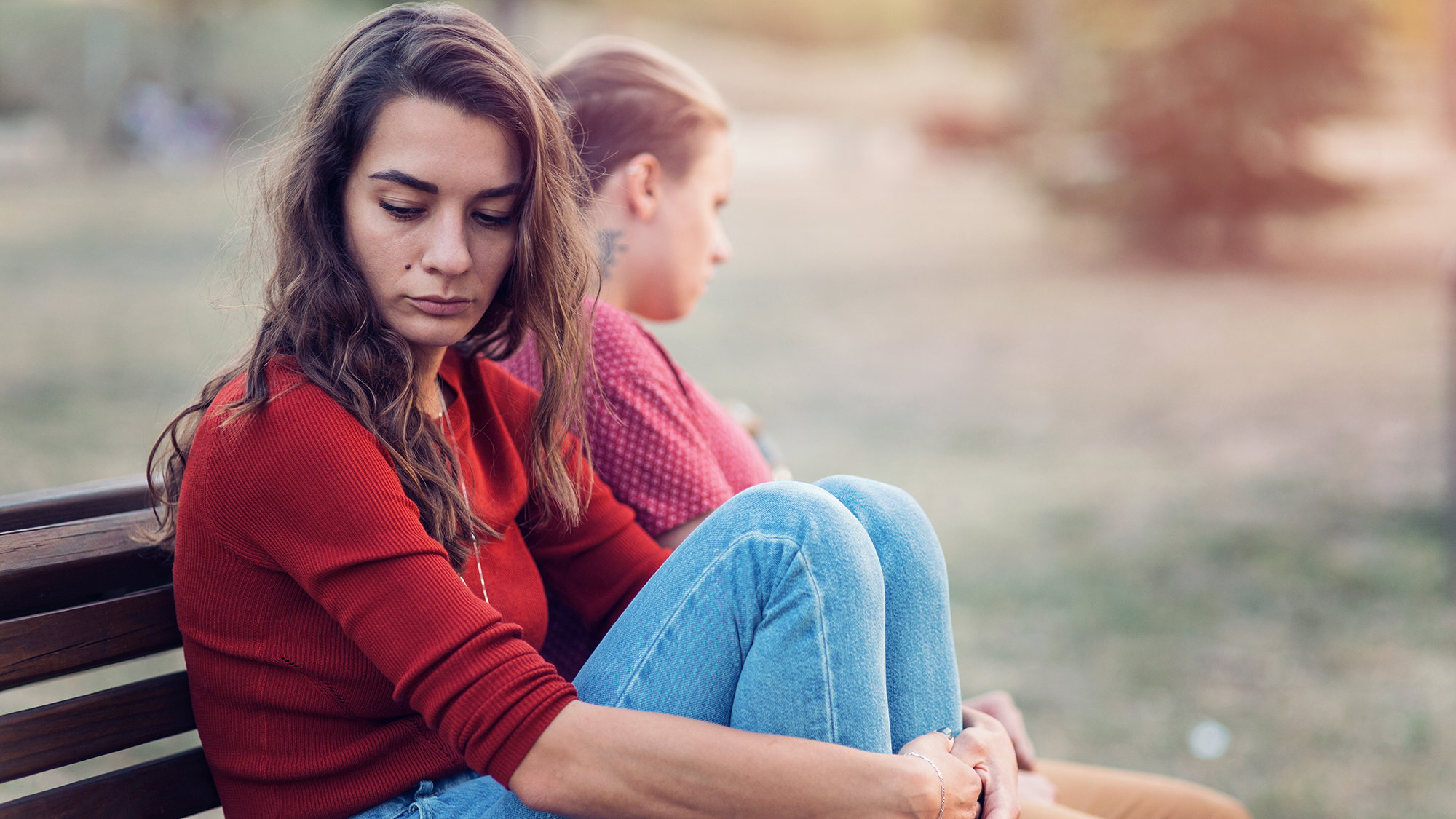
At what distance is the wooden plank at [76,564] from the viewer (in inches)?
55.1

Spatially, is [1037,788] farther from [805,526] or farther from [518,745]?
[518,745]

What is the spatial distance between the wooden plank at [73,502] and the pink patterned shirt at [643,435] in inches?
23.3

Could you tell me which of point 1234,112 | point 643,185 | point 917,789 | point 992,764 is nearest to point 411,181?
point 643,185

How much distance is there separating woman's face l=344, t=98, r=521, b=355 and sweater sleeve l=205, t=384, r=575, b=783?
0.74ft

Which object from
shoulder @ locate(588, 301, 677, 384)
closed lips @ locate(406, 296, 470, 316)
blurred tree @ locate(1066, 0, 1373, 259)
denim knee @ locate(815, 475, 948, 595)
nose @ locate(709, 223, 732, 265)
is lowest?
denim knee @ locate(815, 475, 948, 595)

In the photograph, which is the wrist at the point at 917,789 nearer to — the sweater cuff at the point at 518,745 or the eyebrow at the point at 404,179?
the sweater cuff at the point at 518,745

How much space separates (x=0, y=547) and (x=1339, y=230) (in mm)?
15817

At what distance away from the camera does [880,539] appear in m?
1.57

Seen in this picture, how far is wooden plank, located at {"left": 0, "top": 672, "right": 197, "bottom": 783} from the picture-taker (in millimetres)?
1358

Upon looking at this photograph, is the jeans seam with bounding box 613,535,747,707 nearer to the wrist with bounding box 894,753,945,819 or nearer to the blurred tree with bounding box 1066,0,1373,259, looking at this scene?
the wrist with bounding box 894,753,945,819

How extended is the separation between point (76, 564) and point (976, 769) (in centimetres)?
117

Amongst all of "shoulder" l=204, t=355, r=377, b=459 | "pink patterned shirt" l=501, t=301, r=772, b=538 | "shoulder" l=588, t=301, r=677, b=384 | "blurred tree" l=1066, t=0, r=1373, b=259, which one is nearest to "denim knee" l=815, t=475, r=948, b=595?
"pink patterned shirt" l=501, t=301, r=772, b=538

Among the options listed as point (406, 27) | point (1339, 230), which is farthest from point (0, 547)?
point (1339, 230)

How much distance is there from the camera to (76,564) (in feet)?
4.77
